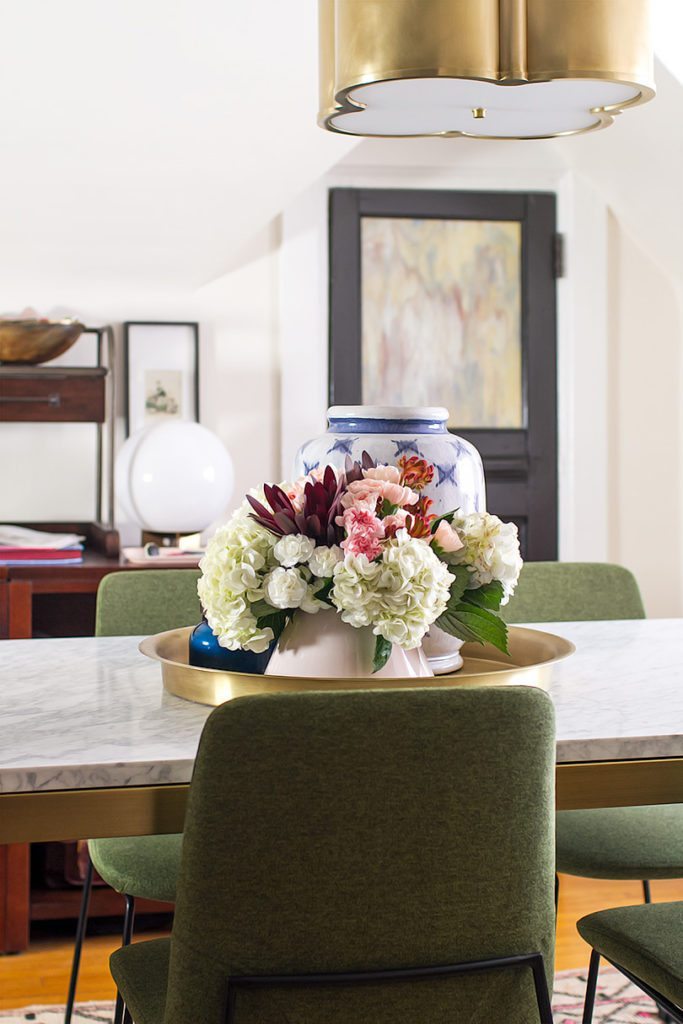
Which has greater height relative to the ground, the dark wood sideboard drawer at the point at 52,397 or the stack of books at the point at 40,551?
the dark wood sideboard drawer at the point at 52,397

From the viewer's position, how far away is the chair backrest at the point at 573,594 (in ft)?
7.47

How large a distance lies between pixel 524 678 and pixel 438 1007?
43 cm

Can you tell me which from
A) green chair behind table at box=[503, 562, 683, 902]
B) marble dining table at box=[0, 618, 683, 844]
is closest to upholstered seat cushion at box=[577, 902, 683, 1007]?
marble dining table at box=[0, 618, 683, 844]

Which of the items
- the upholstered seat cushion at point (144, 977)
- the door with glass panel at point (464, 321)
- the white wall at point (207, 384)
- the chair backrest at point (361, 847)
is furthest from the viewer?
the door with glass panel at point (464, 321)

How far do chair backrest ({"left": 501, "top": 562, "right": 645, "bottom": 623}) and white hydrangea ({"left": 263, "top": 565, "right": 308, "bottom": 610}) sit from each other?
3.10 feet

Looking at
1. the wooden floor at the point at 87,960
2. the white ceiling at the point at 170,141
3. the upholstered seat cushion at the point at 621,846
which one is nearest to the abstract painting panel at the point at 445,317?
the white ceiling at the point at 170,141

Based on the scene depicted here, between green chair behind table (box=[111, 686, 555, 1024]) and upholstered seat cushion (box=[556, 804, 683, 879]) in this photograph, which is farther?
upholstered seat cushion (box=[556, 804, 683, 879])

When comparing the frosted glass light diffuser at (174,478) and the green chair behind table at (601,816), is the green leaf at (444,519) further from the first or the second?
the frosted glass light diffuser at (174,478)

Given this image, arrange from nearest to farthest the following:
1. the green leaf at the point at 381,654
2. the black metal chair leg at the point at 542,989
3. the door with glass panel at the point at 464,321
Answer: the black metal chair leg at the point at 542,989 < the green leaf at the point at 381,654 < the door with glass panel at the point at 464,321

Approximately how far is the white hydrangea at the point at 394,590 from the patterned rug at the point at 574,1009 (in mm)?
1293

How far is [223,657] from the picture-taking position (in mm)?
1517

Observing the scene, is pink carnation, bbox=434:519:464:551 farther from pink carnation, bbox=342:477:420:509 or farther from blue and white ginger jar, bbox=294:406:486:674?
blue and white ginger jar, bbox=294:406:486:674

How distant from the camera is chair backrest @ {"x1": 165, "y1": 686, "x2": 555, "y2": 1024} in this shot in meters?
1.03

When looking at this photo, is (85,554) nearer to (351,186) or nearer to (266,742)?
(351,186)
